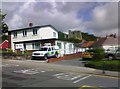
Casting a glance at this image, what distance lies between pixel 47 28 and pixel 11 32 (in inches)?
318

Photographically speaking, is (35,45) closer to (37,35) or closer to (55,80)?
(37,35)

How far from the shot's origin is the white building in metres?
45.7

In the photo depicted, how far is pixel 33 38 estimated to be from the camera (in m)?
47.0

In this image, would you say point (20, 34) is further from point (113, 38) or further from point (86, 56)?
point (113, 38)

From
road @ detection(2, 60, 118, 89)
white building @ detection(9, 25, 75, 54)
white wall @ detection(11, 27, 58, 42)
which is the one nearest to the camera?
road @ detection(2, 60, 118, 89)

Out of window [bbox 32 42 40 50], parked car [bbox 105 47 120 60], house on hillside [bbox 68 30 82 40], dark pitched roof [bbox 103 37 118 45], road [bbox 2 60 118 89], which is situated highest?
house on hillside [bbox 68 30 82 40]

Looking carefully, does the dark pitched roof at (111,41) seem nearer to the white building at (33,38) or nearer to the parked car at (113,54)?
the white building at (33,38)

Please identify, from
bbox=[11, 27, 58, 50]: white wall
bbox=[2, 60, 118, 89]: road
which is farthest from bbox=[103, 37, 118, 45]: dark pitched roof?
bbox=[2, 60, 118, 89]: road

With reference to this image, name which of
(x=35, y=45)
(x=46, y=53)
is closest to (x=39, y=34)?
(x=35, y=45)

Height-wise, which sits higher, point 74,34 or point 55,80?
point 74,34

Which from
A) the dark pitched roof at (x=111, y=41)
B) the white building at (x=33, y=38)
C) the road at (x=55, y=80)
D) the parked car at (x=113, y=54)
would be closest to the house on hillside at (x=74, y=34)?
the dark pitched roof at (x=111, y=41)

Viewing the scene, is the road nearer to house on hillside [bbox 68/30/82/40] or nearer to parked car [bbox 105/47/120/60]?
parked car [bbox 105/47/120/60]

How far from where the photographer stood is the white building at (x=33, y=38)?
45719mm

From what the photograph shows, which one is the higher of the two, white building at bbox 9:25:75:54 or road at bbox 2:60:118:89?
white building at bbox 9:25:75:54
